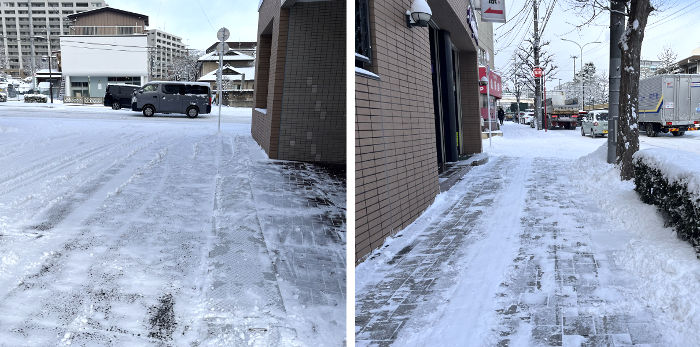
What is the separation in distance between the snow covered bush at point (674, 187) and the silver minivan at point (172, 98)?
2037cm

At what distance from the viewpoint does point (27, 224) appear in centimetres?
558

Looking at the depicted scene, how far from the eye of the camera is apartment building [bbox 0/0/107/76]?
9.56 metres

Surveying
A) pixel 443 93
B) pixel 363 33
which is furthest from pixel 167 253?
pixel 443 93

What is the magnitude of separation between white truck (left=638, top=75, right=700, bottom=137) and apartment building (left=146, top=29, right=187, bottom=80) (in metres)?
19.6

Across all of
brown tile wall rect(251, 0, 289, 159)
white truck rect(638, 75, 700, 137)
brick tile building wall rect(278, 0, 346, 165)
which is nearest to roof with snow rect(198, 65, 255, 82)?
white truck rect(638, 75, 700, 137)

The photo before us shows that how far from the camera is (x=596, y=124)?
28.1 metres

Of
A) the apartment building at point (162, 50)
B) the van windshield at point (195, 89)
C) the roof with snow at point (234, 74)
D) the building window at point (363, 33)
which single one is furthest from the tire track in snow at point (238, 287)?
the roof with snow at point (234, 74)

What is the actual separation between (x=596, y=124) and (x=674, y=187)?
24.4m

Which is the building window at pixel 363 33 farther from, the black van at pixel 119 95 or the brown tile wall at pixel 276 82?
the black van at pixel 119 95

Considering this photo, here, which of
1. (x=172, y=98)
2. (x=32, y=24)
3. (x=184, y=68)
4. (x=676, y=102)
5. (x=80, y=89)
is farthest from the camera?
(x=184, y=68)

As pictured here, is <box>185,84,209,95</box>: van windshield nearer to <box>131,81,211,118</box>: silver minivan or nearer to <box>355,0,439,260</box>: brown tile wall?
<box>131,81,211,118</box>: silver minivan

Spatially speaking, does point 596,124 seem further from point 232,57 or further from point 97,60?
point 232,57

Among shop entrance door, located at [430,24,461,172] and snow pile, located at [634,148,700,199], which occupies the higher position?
shop entrance door, located at [430,24,461,172]

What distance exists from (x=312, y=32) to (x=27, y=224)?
692 centimetres
